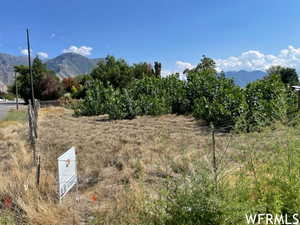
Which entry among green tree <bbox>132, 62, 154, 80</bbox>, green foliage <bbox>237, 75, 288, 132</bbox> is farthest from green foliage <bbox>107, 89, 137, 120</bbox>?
green tree <bbox>132, 62, 154, 80</bbox>

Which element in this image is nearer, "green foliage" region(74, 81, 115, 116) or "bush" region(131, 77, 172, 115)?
"bush" region(131, 77, 172, 115)

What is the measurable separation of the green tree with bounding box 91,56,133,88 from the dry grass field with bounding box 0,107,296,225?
918 inches

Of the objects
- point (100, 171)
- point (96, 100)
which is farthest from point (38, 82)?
point (100, 171)

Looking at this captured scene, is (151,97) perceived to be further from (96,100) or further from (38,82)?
(38,82)

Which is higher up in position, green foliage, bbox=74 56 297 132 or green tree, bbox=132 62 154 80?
green tree, bbox=132 62 154 80

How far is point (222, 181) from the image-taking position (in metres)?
2.68

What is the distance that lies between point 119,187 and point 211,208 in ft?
6.12

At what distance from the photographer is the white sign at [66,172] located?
2.69 meters

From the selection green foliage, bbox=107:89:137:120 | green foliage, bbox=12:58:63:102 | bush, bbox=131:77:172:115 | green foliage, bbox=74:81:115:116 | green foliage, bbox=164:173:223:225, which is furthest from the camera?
green foliage, bbox=12:58:63:102

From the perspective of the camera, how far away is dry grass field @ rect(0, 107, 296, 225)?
9.78 feet

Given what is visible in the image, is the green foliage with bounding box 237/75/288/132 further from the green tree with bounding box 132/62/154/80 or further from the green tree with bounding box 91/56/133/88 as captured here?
the green tree with bounding box 132/62/154/80

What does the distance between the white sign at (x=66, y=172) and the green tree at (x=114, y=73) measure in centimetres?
2767

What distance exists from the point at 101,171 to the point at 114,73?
27.6 m

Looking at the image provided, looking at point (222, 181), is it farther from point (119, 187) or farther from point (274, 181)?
point (119, 187)
